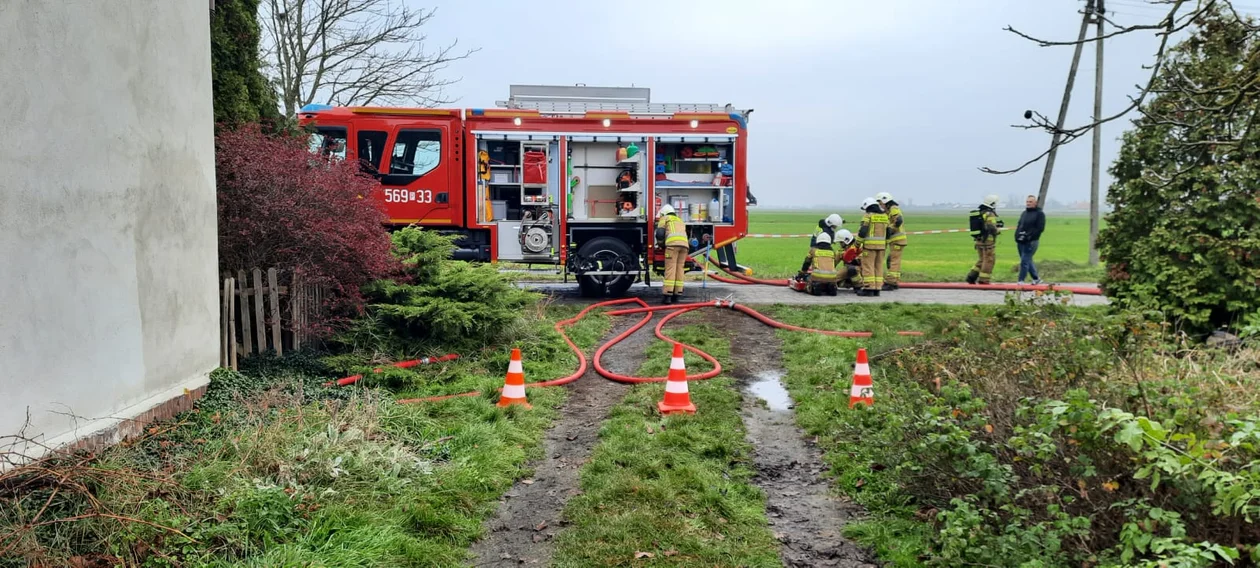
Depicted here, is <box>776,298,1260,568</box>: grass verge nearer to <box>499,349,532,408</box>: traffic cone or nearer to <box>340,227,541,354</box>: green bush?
<box>499,349,532,408</box>: traffic cone

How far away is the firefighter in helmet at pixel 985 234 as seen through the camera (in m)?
14.1

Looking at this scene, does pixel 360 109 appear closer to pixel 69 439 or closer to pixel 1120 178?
pixel 69 439

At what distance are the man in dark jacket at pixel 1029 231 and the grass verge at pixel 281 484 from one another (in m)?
11.7

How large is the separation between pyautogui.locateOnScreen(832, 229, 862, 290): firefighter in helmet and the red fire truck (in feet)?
6.67

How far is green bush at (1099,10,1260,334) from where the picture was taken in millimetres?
7180

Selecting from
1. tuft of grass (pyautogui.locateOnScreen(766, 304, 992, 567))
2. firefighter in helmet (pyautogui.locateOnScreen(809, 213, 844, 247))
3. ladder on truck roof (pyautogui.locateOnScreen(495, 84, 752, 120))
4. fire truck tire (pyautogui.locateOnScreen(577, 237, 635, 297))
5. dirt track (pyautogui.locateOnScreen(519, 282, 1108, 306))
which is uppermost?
ladder on truck roof (pyautogui.locateOnScreen(495, 84, 752, 120))

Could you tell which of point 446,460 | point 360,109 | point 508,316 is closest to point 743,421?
point 446,460

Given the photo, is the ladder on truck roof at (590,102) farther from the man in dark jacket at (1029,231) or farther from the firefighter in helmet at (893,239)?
the man in dark jacket at (1029,231)

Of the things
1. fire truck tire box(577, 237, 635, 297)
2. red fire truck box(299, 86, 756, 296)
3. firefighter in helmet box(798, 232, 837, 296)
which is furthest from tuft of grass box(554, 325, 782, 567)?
firefighter in helmet box(798, 232, 837, 296)

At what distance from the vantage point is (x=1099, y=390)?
4.27m

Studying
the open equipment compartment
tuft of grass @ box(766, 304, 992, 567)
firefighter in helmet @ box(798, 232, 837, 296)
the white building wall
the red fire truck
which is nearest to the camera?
the white building wall

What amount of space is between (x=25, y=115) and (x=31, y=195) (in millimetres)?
388

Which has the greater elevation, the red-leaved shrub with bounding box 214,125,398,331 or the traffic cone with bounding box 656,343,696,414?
the red-leaved shrub with bounding box 214,125,398,331

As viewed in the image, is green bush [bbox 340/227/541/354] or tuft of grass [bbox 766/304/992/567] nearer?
tuft of grass [bbox 766/304/992/567]
